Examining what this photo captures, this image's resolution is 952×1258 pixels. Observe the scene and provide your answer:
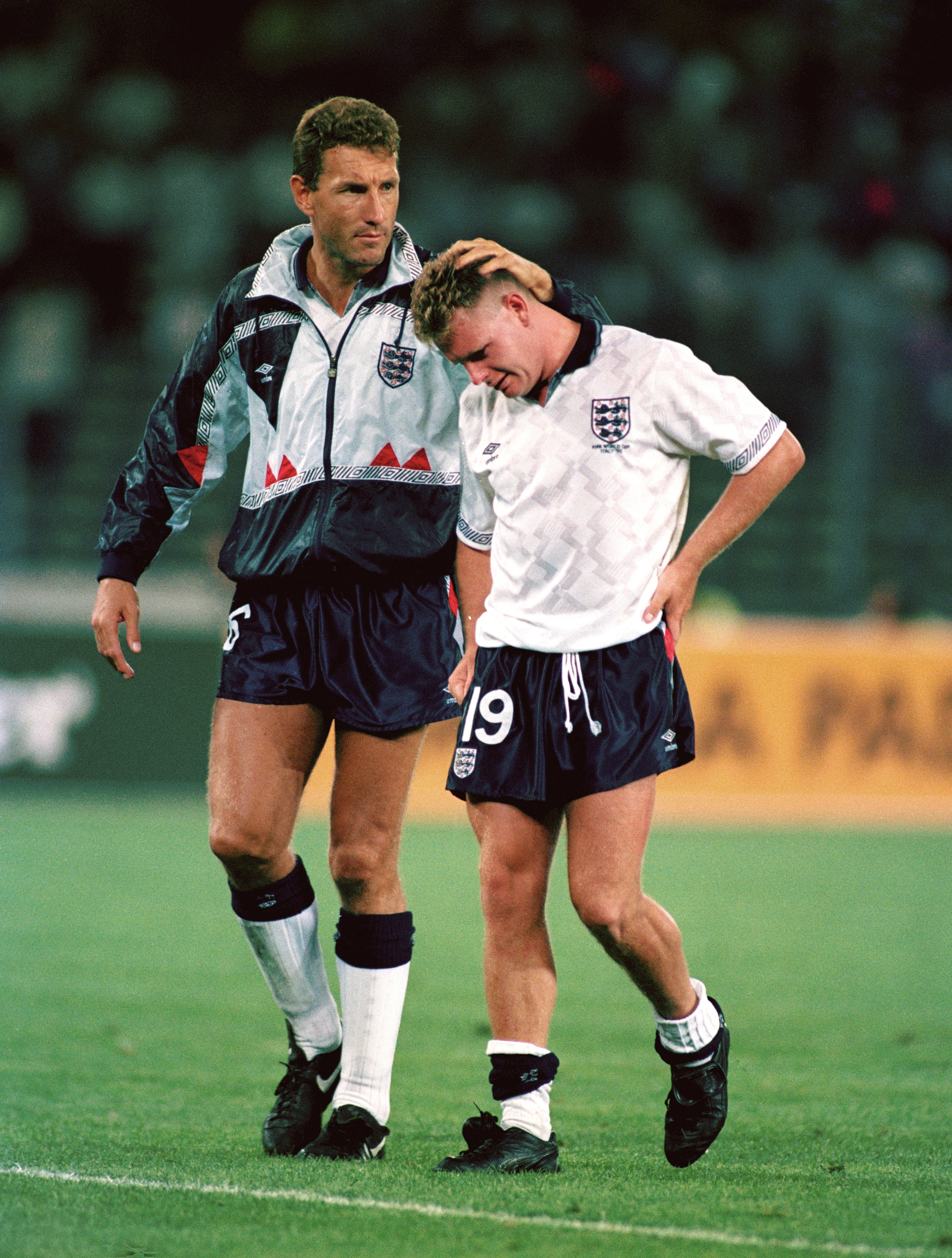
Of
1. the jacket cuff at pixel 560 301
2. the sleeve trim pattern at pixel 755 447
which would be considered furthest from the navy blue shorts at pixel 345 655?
the sleeve trim pattern at pixel 755 447

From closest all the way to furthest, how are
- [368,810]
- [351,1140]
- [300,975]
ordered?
[351,1140] → [368,810] → [300,975]

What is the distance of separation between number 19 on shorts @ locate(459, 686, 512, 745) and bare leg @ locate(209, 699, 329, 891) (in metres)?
0.43

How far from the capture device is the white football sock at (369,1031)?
4.05 metres

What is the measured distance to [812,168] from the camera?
18.9 meters

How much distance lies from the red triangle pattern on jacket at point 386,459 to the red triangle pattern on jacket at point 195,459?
49 cm

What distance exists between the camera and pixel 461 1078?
5.08 meters

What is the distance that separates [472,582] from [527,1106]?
3.99ft

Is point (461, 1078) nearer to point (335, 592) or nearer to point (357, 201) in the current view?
point (335, 592)

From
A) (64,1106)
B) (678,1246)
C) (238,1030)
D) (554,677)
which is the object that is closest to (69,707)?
(238,1030)

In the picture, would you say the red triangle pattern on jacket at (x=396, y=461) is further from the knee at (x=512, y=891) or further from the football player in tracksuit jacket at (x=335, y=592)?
the knee at (x=512, y=891)

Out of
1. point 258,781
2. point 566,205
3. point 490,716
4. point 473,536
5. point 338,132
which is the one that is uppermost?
point 566,205

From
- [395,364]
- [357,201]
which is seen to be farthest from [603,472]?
[357,201]

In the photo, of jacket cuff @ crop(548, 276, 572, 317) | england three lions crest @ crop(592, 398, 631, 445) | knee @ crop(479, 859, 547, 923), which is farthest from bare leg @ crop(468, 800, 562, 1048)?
jacket cuff @ crop(548, 276, 572, 317)

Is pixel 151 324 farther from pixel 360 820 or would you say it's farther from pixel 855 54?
pixel 360 820
